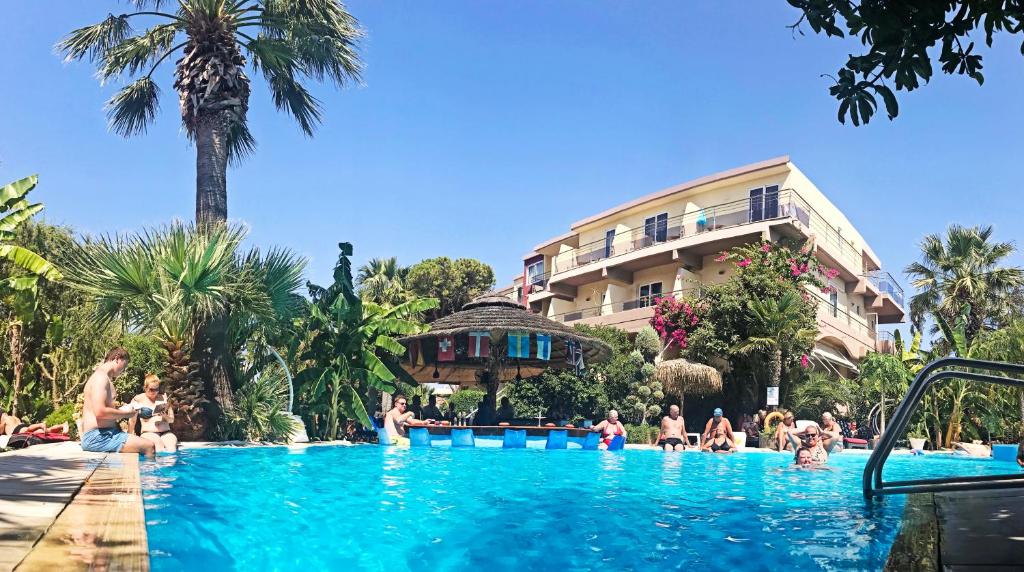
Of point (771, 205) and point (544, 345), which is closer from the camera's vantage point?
point (544, 345)

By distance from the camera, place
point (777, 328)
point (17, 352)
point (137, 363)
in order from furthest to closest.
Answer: point (777, 328), point (137, 363), point (17, 352)

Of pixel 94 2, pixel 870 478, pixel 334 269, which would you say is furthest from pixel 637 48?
pixel 870 478

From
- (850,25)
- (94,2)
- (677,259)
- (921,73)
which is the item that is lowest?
(921,73)

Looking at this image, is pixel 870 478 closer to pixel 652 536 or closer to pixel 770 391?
pixel 652 536

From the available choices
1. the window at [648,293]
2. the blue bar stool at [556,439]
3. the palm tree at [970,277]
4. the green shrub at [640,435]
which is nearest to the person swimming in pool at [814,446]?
the blue bar stool at [556,439]

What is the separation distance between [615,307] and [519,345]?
16.1m

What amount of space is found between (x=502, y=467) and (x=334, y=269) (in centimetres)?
768

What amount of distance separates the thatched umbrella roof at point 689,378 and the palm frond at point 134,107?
1812 centimetres

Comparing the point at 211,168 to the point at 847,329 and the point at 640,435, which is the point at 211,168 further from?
the point at 847,329

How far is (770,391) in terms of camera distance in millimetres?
22391

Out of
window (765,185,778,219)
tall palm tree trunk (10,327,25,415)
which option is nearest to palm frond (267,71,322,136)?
tall palm tree trunk (10,327,25,415)

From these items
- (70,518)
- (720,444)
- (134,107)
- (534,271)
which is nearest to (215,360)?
(134,107)

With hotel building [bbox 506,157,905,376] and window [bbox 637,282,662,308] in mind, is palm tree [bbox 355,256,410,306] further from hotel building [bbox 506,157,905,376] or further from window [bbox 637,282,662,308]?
window [bbox 637,282,662,308]

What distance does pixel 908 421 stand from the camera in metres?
5.69
